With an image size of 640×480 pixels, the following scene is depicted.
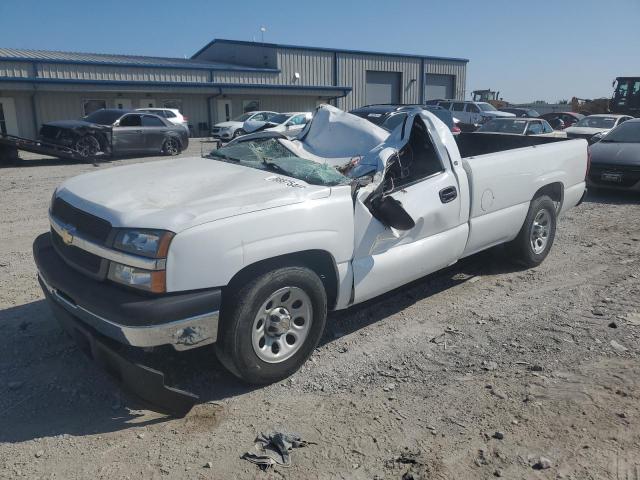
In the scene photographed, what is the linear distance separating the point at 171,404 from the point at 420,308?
104 inches

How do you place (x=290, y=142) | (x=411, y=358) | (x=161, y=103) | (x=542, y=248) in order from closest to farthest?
1. (x=411, y=358)
2. (x=290, y=142)
3. (x=542, y=248)
4. (x=161, y=103)

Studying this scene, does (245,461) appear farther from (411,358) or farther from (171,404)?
(411,358)

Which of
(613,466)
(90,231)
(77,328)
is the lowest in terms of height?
(613,466)

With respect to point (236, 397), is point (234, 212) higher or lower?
higher

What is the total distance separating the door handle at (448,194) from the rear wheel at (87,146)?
537 inches

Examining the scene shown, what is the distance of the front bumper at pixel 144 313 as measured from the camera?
2977mm

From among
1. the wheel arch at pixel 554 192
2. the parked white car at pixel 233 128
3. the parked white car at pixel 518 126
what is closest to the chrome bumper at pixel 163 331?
the wheel arch at pixel 554 192

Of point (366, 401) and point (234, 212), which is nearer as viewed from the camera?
point (234, 212)

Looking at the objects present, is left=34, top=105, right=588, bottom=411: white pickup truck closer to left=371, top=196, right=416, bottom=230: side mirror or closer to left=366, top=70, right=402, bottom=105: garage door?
left=371, top=196, right=416, bottom=230: side mirror

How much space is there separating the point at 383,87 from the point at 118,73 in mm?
20591

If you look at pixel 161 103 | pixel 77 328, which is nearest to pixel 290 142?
pixel 77 328

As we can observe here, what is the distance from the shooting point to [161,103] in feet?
104

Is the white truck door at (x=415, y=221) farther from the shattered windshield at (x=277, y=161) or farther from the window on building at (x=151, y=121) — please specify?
the window on building at (x=151, y=121)

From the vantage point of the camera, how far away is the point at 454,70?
46.3m
